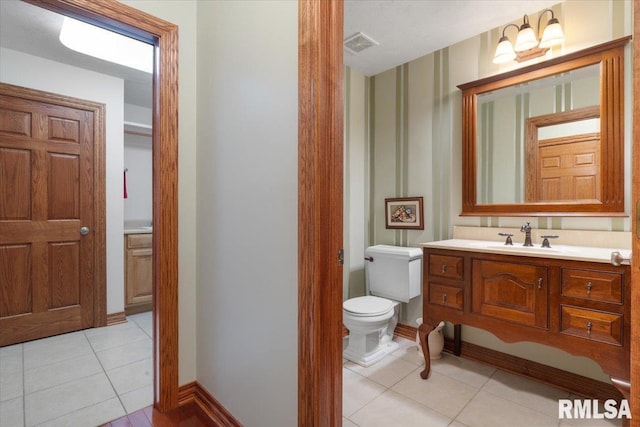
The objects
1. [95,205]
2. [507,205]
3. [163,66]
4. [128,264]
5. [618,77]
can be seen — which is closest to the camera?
[163,66]

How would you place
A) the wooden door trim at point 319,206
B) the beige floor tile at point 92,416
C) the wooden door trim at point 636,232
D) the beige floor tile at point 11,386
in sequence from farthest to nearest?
the beige floor tile at point 11,386
the beige floor tile at point 92,416
the wooden door trim at point 319,206
the wooden door trim at point 636,232

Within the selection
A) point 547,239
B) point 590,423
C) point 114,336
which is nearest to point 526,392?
point 590,423

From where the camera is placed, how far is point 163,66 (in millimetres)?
1615

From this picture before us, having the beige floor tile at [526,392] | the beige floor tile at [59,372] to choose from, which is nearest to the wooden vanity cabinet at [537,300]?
the beige floor tile at [526,392]

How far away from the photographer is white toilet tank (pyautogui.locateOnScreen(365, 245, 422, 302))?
2.47 metres

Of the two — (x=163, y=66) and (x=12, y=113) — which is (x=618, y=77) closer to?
(x=163, y=66)

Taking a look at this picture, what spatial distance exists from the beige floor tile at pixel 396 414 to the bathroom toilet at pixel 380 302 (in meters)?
0.45

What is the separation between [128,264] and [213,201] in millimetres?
2267

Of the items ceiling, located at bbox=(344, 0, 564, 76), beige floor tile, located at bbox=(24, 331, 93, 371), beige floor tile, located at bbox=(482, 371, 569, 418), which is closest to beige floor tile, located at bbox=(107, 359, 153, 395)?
beige floor tile, located at bbox=(24, 331, 93, 371)

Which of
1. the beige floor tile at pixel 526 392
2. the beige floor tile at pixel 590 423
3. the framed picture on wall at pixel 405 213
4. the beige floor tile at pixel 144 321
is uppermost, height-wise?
the framed picture on wall at pixel 405 213

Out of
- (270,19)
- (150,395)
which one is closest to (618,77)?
(270,19)

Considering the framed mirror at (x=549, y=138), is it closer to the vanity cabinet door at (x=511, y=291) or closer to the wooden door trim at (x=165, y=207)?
the vanity cabinet door at (x=511, y=291)

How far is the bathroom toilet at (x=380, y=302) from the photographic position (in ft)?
7.40

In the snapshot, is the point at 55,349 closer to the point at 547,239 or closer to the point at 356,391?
the point at 356,391
